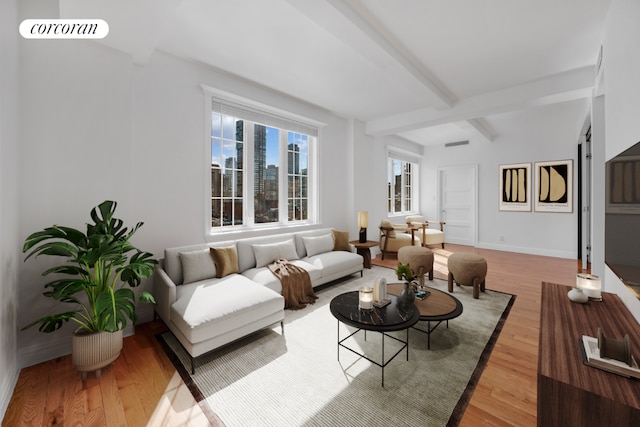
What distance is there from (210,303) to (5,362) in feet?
4.11

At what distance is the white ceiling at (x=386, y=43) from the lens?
7.04 feet

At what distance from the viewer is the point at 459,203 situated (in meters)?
7.21

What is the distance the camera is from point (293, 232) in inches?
169

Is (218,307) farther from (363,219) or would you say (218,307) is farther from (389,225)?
(389,225)

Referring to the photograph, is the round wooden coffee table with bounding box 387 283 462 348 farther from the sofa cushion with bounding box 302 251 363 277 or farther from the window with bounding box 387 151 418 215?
the window with bounding box 387 151 418 215

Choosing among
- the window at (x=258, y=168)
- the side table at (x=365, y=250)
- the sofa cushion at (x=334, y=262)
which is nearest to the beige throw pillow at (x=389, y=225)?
the side table at (x=365, y=250)

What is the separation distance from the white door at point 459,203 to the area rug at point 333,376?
4788 mm

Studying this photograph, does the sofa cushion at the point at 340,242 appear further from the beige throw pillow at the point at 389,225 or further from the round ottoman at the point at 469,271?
the round ottoman at the point at 469,271

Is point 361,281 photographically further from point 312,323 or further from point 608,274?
point 608,274

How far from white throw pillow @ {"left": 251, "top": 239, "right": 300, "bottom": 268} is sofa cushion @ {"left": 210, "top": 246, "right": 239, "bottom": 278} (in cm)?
33

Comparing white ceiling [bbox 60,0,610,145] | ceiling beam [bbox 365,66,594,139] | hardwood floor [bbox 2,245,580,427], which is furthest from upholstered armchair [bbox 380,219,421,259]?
hardwood floor [bbox 2,245,580,427]

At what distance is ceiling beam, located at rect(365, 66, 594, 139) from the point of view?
3.25 meters

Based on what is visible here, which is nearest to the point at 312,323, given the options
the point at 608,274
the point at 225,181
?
the point at 225,181

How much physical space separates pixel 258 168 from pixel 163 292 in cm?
211
